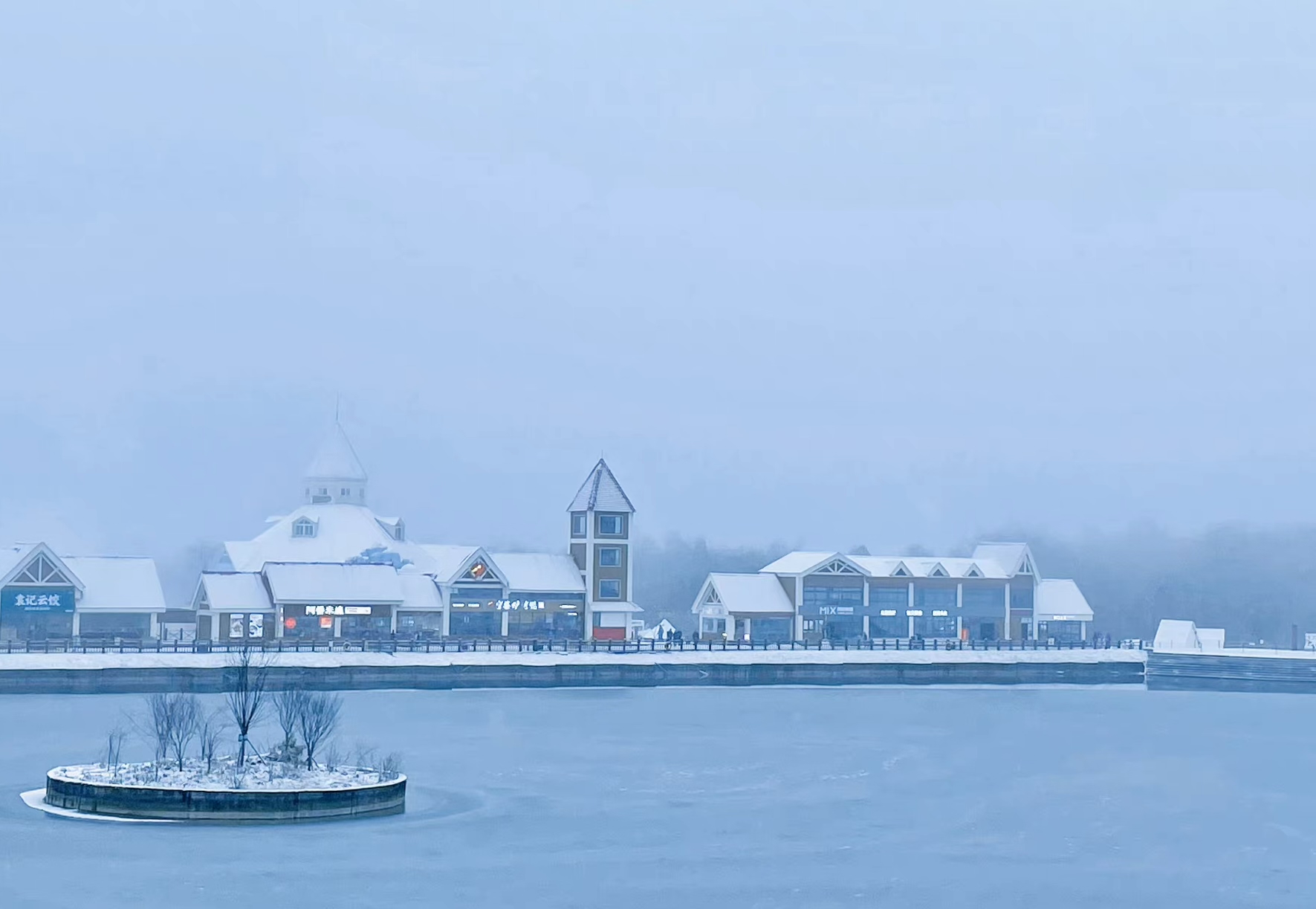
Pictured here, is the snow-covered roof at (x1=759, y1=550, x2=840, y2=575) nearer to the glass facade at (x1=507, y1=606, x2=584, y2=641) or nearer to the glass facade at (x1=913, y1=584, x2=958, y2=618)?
the glass facade at (x1=913, y1=584, x2=958, y2=618)

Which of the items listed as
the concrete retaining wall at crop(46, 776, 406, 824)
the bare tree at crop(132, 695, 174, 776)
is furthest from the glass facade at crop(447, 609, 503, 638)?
the concrete retaining wall at crop(46, 776, 406, 824)

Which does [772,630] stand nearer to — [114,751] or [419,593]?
[419,593]

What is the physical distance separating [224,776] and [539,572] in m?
74.3

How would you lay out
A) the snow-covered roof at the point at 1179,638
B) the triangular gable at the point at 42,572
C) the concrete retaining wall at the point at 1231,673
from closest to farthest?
the triangular gable at the point at 42,572 → the concrete retaining wall at the point at 1231,673 → the snow-covered roof at the point at 1179,638

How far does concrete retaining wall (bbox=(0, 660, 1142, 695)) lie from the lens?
9675cm

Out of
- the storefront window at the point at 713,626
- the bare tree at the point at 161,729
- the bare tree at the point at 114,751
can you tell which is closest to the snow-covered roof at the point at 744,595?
the storefront window at the point at 713,626

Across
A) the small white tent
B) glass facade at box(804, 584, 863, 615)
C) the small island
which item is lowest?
the small island

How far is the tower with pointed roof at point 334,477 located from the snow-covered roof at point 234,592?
39587 mm

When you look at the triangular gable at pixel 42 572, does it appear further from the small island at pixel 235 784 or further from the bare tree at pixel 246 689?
the small island at pixel 235 784

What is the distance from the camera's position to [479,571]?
12600 cm

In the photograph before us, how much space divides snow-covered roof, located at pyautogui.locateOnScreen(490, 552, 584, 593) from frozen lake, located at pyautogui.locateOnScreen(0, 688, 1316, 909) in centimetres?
3352

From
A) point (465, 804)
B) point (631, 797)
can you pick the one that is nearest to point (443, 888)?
point (465, 804)

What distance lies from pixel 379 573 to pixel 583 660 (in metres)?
19.4

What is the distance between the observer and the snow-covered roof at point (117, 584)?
115500mm
